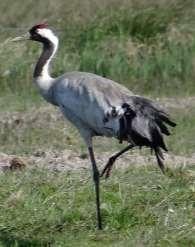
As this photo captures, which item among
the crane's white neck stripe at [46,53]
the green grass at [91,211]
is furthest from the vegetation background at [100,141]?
the crane's white neck stripe at [46,53]

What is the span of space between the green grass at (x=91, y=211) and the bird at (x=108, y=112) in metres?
0.19

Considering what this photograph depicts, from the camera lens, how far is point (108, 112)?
8.01 metres

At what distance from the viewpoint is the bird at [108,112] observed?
7844mm

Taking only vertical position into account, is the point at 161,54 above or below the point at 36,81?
below

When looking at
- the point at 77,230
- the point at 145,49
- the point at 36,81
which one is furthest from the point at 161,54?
the point at 77,230

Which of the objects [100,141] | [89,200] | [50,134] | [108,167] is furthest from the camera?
[50,134]

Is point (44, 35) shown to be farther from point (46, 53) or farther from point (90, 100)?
point (90, 100)

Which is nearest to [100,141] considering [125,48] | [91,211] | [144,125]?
[125,48]

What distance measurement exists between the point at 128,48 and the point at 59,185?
22.0 ft

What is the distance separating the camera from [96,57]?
49.7 ft

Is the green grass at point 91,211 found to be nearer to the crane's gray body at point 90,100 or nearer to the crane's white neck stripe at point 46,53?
the crane's gray body at point 90,100

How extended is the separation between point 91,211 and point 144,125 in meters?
0.94

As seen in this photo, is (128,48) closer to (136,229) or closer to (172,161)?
(172,161)

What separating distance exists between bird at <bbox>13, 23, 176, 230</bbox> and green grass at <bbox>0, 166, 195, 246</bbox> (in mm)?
189
